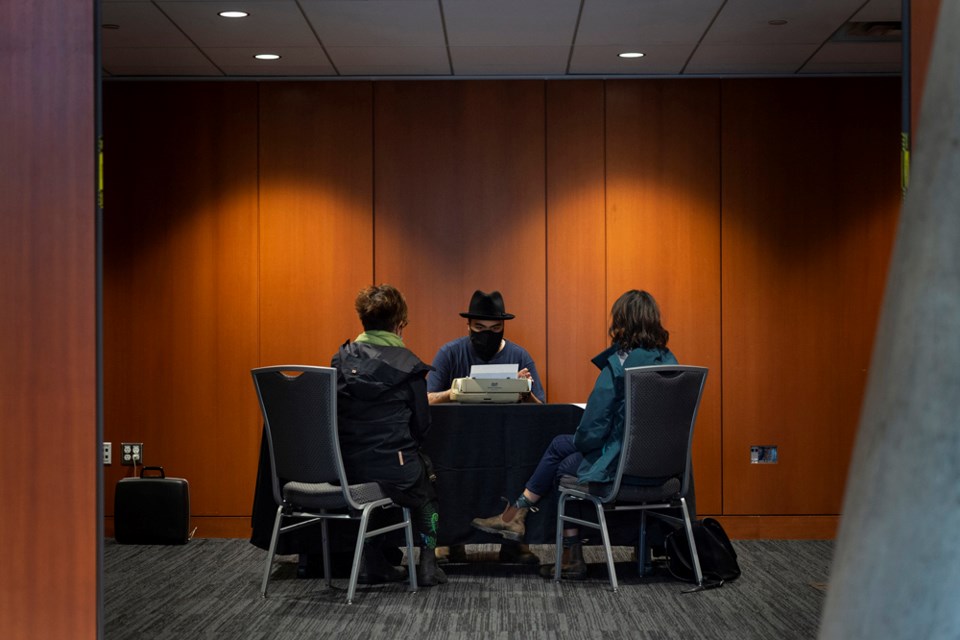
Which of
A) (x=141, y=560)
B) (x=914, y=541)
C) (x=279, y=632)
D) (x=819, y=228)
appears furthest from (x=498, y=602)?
(x=914, y=541)

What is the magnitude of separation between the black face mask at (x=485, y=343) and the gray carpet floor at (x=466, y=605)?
1078mm

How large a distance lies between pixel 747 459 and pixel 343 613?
3.06m

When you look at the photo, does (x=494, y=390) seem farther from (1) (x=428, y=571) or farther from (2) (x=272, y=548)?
(2) (x=272, y=548)

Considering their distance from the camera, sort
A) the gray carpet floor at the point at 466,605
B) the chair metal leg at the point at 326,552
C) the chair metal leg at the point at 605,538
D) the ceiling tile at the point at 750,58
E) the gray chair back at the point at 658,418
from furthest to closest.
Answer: the ceiling tile at the point at 750,58 → the chair metal leg at the point at 326,552 → the chair metal leg at the point at 605,538 → the gray chair back at the point at 658,418 → the gray carpet floor at the point at 466,605

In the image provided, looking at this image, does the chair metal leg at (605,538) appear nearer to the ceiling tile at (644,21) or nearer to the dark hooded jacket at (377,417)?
the dark hooded jacket at (377,417)

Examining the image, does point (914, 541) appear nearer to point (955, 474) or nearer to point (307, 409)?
point (955, 474)

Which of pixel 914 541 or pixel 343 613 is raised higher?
pixel 914 541

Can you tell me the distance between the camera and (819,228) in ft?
20.7

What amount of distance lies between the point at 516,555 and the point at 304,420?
1521mm

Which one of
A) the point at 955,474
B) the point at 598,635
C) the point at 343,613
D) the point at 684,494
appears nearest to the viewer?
the point at 955,474

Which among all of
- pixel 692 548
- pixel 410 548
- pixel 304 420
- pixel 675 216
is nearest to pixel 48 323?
pixel 304 420

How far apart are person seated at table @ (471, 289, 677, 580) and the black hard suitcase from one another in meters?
2.02

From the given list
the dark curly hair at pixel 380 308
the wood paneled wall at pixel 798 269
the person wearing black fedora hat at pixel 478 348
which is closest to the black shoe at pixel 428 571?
the dark curly hair at pixel 380 308

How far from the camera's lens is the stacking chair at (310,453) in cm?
424
